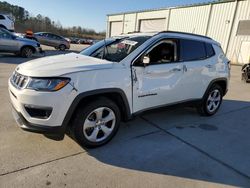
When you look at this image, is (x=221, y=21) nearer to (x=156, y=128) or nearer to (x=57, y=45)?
(x=57, y=45)

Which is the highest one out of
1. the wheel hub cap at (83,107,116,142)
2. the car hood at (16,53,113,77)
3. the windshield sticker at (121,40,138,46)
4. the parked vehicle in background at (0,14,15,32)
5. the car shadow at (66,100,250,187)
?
the parked vehicle in background at (0,14,15,32)

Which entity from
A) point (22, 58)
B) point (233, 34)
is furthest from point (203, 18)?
point (22, 58)

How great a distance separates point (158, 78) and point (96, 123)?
4.30 ft

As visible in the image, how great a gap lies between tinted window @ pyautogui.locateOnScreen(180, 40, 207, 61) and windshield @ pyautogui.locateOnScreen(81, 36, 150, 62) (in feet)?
2.89

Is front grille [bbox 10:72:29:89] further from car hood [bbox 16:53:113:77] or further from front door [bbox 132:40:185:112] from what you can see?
front door [bbox 132:40:185:112]

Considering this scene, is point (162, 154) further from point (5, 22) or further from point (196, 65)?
point (5, 22)

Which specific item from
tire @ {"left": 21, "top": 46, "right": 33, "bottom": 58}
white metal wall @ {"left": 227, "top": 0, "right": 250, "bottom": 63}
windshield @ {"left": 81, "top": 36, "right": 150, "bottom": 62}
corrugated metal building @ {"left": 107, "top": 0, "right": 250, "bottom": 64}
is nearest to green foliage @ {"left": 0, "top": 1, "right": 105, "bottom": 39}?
corrugated metal building @ {"left": 107, "top": 0, "right": 250, "bottom": 64}

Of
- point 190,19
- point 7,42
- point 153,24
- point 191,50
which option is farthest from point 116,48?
point 153,24

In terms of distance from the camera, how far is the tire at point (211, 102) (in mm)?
5129

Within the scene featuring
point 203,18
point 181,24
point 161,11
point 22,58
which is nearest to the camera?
point 22,58

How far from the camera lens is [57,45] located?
67.1ft

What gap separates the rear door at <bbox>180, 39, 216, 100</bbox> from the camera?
4.43 metres

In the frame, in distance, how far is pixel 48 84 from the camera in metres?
2.88

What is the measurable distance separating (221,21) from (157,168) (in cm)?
1898
